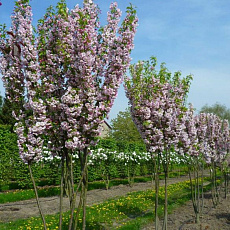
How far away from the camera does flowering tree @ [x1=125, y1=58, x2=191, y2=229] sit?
19.1 feet

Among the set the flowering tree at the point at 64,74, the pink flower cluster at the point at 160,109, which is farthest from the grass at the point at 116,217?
the flowering tree at the point at 64,74

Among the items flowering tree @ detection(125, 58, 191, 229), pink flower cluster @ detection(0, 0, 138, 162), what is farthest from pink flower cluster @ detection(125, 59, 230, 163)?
pink flower cluster @ detection(0, 0, 138, 162)

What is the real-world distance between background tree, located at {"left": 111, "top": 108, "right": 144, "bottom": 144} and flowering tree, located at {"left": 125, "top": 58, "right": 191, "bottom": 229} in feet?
82.8

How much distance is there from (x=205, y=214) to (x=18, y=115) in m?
7.23

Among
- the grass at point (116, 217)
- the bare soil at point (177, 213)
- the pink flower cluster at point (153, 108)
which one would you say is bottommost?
the bare soil at point (177, 213)

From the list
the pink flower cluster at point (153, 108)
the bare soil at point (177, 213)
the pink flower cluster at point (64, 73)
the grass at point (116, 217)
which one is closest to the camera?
the pink flower cluster at point (64, 73)

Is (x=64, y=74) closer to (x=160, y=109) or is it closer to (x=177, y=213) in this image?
(x=160, y=109)

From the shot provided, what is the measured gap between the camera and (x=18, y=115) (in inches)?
148

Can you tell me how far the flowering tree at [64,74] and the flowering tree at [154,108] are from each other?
6.31 ft

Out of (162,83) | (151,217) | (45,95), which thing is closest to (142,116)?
(162,83)

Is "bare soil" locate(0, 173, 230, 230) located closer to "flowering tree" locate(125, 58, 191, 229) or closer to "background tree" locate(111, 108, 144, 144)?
"flowering tree" locate(125, 58, 191, 229)

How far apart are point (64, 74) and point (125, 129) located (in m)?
28.8

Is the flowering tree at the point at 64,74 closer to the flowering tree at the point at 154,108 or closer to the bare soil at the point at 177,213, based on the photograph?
the flowering tree at the point at 154,108

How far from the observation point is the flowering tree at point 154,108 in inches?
229
